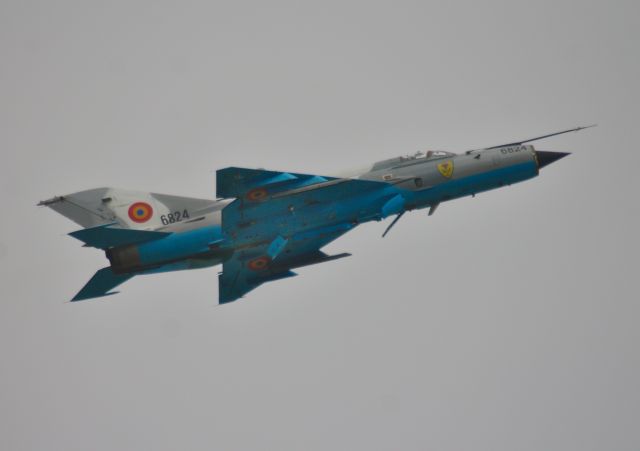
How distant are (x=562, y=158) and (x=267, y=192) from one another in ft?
31.2

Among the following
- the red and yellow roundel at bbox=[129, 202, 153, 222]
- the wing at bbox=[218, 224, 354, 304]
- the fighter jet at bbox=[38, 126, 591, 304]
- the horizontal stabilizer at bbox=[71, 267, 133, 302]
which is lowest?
the wing at bbox=[218, 224, 354, 304]

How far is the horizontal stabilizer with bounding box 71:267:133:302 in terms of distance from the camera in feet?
Result: 99.5

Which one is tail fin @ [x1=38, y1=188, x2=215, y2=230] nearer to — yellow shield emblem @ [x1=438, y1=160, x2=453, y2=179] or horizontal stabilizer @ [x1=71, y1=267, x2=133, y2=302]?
horizontal stabilizer @ [x1=71, y1=267, x2=133, y2=302]

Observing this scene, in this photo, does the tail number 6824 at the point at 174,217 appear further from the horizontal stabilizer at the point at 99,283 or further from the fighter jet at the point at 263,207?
the horizontal stabilizer at the point at 99,283

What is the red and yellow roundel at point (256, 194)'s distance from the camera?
94.5 feet

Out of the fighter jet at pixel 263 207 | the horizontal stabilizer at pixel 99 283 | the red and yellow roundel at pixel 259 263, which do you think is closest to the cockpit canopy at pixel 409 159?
the fighter jet at pixel 263 207

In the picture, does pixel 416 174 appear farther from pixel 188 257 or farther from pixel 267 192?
pixel 188 257

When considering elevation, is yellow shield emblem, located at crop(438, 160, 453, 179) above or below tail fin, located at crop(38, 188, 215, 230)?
below

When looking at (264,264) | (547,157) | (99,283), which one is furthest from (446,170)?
(99,283)

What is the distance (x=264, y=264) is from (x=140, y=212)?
183 inches

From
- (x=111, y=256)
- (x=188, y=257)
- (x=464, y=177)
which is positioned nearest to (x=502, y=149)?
(x=464, y=177)

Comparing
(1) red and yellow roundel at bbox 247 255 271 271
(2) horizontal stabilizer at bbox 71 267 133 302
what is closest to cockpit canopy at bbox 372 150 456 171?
(1) red and yellow roundel at bbox 247 255 271 271

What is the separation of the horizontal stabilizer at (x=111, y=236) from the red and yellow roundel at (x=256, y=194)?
3009mm

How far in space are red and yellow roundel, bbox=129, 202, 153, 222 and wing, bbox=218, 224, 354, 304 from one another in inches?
120
